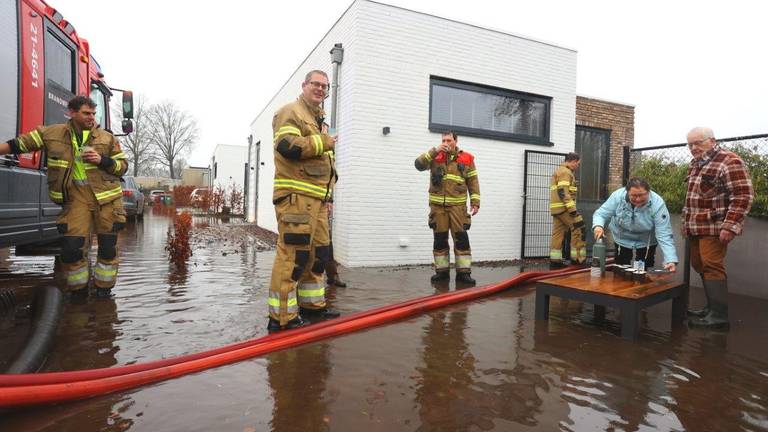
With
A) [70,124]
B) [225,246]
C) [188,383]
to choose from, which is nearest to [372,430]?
[188,383]

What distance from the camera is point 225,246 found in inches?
367

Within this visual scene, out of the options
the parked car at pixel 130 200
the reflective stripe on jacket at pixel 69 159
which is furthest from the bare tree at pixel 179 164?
the reflective stripe on jacket at pixel 69 159

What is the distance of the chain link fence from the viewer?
18.1ft

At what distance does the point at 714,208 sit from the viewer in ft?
13.5

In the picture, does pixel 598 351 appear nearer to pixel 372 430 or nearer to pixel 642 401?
pixel 642 401

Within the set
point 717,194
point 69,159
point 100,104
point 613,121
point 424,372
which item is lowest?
point 424,372

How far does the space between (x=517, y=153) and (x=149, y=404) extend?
295 inches

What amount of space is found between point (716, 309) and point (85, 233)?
5.89 m

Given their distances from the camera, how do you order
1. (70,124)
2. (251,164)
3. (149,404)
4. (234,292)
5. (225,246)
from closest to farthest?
(149,404)
(70,124)
(234,292)
(225,246)
(251,164)

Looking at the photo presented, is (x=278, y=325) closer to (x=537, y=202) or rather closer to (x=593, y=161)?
(x=537, y=202)

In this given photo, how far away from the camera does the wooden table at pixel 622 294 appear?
3.46m

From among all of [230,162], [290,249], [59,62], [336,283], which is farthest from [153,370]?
[230,162]

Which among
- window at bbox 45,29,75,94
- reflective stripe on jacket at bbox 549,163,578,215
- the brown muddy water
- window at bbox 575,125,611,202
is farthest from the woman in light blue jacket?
window at bbox 45,29,75,94

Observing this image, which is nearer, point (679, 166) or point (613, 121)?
point (679, 166)
